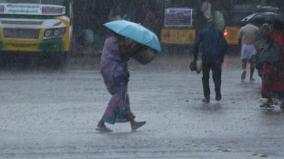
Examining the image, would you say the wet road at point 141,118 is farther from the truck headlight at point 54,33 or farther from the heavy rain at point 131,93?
the truck headlight at point 54,33

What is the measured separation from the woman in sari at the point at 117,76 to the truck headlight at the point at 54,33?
13.4m

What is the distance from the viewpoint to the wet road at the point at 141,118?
1241 cm

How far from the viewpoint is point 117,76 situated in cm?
1454

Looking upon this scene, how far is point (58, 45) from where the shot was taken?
2816 cm

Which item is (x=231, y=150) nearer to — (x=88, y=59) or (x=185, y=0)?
(x=88, y=59)

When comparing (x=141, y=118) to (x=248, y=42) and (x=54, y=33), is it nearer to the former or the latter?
(x=248, y=42)

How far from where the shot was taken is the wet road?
1241cm

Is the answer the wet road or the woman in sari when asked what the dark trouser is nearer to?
the wet road

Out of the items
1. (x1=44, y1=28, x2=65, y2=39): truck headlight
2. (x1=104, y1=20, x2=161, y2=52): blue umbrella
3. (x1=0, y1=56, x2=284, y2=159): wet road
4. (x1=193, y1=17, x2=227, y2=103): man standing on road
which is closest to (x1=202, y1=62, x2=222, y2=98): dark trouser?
(x1=193, y1=17, x2=227, y2=103): man standing on road

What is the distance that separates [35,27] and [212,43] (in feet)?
30.8

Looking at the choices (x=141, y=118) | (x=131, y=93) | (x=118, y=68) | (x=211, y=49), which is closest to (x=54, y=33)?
(x=131, y=93)

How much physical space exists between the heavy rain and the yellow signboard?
4.21ft

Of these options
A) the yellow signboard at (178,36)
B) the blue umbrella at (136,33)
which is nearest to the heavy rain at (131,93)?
the blue umbrella at (136,33)

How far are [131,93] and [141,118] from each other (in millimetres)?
4503
